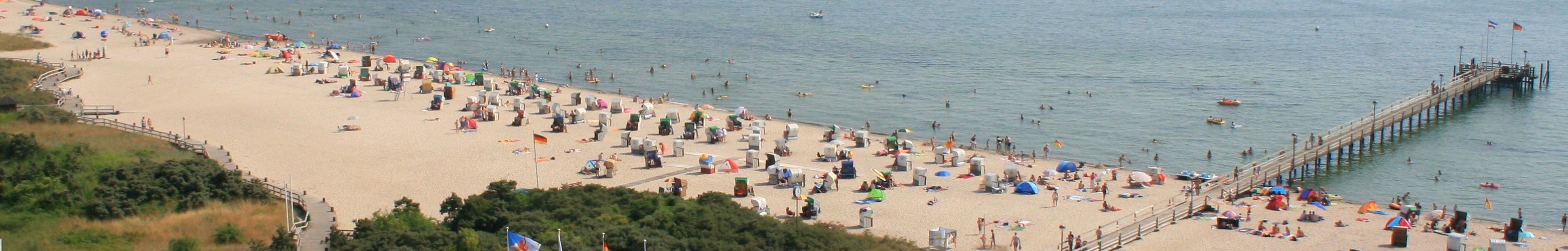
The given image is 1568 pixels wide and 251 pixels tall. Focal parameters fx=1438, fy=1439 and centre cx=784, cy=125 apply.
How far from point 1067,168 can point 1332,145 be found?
451 inches

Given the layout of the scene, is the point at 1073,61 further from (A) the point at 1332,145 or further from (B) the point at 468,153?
(B) the point at 468,153

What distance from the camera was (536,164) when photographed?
47.6m

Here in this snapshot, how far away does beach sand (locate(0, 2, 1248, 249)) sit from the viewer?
41.7 metres

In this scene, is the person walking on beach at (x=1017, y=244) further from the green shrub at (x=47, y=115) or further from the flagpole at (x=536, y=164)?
the green shrub at (x=47, y=115)

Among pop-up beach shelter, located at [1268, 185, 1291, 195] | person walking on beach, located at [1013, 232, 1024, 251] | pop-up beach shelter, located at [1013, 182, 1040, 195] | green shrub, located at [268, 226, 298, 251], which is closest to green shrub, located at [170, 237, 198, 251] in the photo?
green shrub, located at [268, 226, 298, 251]

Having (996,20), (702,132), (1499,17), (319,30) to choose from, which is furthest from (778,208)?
(1499,17)

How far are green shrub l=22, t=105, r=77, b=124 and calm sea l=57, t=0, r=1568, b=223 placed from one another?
1119 inches

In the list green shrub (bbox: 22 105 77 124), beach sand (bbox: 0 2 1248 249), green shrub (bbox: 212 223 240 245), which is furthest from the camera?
green shrub (bbox: 22 105 77 124)

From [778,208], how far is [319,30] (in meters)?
67.3

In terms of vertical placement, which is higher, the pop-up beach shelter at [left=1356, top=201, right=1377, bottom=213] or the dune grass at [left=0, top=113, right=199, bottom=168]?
the dune grass at [left=0, top=113, right=199, bottom=168]

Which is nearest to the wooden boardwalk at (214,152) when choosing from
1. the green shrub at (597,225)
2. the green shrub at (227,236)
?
the green shrub at (227,236)

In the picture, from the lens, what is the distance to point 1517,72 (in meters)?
73.4

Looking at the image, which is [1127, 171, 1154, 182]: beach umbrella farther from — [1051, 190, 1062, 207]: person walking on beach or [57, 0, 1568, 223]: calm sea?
[57, 0, 1568, 223]: calm sea

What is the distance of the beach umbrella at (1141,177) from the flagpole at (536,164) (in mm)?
19240
